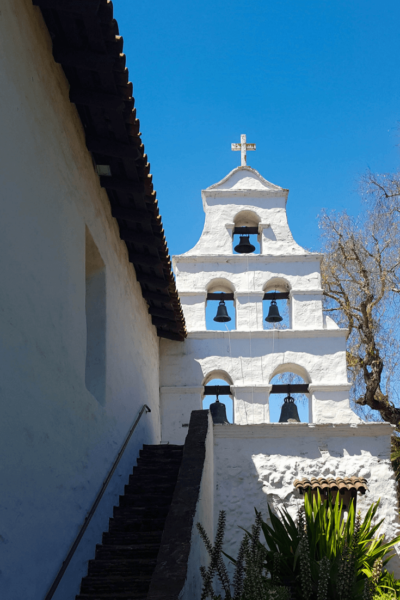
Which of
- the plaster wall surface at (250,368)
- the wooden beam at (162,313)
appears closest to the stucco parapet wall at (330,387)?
the plaster wall surface at (250,368)

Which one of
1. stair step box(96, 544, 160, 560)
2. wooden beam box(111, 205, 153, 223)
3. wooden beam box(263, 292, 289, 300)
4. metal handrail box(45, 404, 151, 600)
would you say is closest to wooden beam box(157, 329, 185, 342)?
wooden beam box(263, 292, 289, 300)

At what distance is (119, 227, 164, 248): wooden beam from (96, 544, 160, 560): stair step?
3444mm

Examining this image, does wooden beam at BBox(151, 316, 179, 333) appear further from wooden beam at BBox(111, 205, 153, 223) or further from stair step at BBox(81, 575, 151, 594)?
stair step at BBox(81, 575, 151, 594)

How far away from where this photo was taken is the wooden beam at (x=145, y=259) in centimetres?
844

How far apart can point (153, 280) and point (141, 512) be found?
3459mm

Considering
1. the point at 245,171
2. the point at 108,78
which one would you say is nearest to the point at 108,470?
the point at 108,78

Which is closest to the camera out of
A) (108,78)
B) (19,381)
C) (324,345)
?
(19,381)

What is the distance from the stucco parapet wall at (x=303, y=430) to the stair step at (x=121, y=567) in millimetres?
4372

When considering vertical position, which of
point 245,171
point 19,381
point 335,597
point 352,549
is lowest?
point 335,597

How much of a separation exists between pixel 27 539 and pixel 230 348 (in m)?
7.09

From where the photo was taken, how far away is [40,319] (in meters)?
4.61

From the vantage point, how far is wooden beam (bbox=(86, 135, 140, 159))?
609 centimetres

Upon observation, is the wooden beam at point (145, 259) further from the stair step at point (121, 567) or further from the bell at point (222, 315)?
the stair step at point (121, 567)

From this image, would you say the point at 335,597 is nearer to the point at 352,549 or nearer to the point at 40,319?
the point at 352,549
